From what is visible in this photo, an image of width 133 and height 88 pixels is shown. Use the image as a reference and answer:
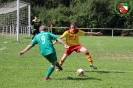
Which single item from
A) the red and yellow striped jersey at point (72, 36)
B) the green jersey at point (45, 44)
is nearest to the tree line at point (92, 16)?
the red and yellow striped jersey at point (72, 36)

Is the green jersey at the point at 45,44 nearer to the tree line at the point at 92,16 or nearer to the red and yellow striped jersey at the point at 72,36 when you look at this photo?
the red and yellow striped jersey at the point at 72,36

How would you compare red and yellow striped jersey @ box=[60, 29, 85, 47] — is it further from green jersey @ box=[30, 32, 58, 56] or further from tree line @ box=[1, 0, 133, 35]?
tree line @ box=[1, 0, 133, 35]

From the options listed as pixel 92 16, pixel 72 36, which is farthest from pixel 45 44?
pixel 92 16

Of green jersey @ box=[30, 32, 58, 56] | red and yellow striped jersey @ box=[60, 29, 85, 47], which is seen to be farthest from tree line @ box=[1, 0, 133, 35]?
green jersey @ box=[30, 32, 58, 56]

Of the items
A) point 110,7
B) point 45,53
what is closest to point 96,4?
point 110,7

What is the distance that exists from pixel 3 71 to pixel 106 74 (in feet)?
11.5

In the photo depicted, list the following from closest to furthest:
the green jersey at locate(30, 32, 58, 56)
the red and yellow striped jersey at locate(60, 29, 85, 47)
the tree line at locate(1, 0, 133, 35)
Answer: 1. the green jersey at locate(30, 32, 58, 56)
2. the red and yellow striped jersey at locate(60, 29, 85, 47)
3. the tree line at locate(1, 0, 133, 35)

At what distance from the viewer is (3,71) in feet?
38.0

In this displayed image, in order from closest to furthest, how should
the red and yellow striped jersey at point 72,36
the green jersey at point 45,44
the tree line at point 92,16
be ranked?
the green jersey at point 45,44 < the red and yellow striped jersey at point 72,36 < the tree line at point 92,16

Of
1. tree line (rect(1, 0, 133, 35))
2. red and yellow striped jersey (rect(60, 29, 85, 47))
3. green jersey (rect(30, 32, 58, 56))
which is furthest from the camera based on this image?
tree line (rect(1, 0, 133, 35))

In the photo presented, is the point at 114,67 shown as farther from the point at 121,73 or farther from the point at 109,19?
the point at 109,19

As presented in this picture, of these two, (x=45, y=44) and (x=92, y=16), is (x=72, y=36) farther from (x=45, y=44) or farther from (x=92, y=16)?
(x=92, y=16)

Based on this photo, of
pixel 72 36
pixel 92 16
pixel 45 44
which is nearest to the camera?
pixel 45 44

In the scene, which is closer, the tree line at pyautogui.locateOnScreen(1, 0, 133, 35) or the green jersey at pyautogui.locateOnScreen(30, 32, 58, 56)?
the green jersey at pyautogui.locateOnScreen(30, 32, 58, 56)
